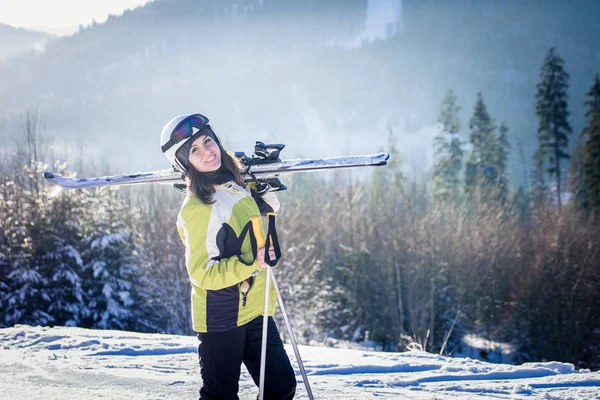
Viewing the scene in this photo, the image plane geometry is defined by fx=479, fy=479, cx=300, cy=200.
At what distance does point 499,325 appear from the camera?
20.1 meters

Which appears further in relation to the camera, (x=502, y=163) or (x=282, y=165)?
(x=502, y=163)

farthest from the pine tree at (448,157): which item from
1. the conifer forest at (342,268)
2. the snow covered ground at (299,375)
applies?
the snow covered ground at (299,375)

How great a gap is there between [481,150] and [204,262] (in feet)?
120

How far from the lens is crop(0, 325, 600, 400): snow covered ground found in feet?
13.2

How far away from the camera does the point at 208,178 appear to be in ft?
9.12

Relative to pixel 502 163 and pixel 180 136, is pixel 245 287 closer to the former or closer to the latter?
pixel 180 136

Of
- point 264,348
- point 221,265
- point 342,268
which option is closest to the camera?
point 221,265

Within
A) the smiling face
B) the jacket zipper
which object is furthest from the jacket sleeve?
the smiling face

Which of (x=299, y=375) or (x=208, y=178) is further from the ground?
(x=208, y=178)

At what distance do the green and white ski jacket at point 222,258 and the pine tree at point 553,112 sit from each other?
36436 mm

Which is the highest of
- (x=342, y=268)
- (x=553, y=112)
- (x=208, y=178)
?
(x=553, y=112)

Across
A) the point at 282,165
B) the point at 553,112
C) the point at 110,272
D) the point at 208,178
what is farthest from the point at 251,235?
the point at 553,112

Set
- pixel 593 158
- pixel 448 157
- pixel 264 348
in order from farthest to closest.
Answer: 1. pixel 448 157
2. pixel 593 158
3. pixel 264 348

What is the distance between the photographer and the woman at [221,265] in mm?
2617
